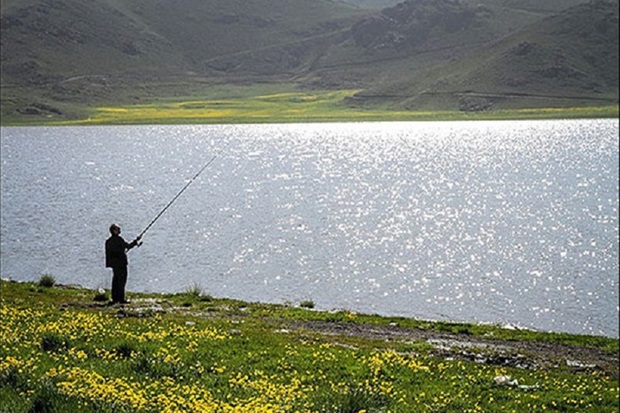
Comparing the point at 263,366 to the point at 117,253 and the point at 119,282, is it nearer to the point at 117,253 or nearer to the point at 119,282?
the point at 117,253

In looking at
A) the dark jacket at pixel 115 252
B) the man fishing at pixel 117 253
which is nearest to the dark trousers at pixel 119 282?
the man fishing at pixel 117 253

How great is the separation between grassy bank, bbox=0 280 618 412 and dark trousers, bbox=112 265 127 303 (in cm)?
93

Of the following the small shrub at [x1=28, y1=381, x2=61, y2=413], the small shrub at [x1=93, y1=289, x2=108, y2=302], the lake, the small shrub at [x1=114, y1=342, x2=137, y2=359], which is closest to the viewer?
the small shrub at [x1=28, y1=381, x2=61, y2=413]

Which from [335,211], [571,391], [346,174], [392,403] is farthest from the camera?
[346,174]

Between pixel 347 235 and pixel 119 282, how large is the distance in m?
48.9

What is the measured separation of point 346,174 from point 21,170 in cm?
5945

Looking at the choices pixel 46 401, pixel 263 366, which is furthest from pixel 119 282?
pixel 46 401

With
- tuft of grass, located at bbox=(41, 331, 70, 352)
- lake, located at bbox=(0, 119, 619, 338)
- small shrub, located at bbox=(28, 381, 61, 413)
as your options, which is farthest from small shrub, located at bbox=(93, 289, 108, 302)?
small shrub, located at bbox=(28, 381, 61, 413)

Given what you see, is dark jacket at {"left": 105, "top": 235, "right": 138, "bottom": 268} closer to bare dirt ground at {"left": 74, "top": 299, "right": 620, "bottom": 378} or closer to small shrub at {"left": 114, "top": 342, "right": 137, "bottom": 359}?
bare dirt ground at {"left": 74, "top": 299, "right": 620, "bottom": 378}

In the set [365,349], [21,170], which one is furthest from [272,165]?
[365,349]

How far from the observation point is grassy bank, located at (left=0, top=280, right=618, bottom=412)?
570 inches

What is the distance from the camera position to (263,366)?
19062mm

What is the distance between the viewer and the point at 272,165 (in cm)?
15812

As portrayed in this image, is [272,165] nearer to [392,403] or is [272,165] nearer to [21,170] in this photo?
[21,170]
